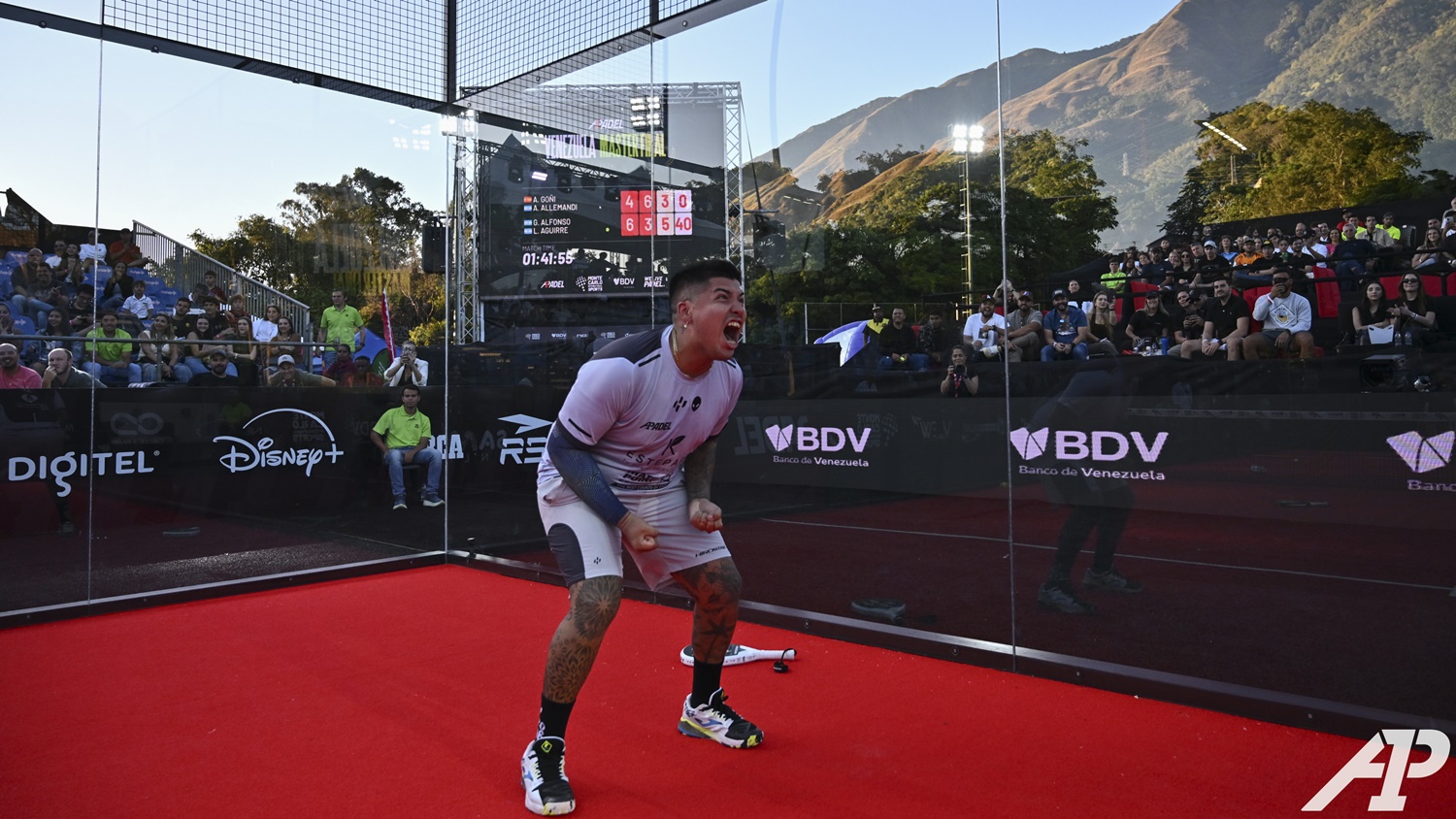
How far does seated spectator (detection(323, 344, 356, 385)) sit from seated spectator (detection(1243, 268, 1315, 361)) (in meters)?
5.38

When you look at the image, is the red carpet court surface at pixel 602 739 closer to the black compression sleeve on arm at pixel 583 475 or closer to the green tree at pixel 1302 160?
the black compression sleeve on arm at pixel 583 475

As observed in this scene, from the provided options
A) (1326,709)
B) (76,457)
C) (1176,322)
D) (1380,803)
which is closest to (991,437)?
(1176,322)

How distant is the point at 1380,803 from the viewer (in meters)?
2.84

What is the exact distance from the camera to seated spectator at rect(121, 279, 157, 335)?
5.50 m

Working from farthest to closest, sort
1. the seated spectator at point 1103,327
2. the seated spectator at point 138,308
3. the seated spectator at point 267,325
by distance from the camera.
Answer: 1. the seated spectator at point 267,325
2. the seated spectator at point 138,308
3. the seated spectator at point 1103,327

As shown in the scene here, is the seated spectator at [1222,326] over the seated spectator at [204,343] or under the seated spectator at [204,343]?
under

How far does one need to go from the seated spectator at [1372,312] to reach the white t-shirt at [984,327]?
137cm

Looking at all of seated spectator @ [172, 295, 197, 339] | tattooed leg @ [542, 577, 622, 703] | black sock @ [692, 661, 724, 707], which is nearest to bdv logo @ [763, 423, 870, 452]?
black sock @ [692, 661, 724, 707]

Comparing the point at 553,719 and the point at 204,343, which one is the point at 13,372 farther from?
the point at 553,719

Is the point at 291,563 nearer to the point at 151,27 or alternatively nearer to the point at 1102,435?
the point at 151,27

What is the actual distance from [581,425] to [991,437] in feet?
7.14

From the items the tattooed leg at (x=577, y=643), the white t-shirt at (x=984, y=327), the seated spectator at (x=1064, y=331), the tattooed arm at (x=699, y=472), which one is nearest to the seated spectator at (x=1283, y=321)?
the seated spectator at (x=1064, y=331)

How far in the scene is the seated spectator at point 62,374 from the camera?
5.27m

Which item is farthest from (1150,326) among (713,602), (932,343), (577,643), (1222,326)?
(577,643)
